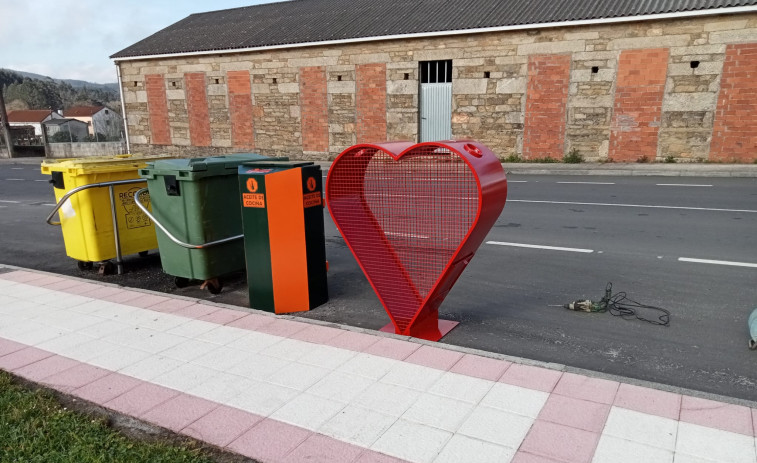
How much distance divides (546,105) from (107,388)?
59.6 ft

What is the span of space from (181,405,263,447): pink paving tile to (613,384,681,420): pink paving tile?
2.33 metres

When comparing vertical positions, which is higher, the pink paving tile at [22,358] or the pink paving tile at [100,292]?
the pink paving tile at [22,358]

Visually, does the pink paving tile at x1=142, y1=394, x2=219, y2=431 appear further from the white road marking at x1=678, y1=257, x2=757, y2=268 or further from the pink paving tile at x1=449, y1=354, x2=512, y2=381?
the white road marking at x1=678, y1=257, x2=757, y2=268

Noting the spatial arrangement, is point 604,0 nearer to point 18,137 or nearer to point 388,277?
point 388,277

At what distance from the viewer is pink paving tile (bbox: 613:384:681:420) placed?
323 cm

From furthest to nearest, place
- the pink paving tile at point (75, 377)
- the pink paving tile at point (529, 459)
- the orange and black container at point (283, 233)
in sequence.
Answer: the orange and black container at point (283, 233) < the pink paving tile at point (75, 377) < the pink paving tile at point (529, 459)

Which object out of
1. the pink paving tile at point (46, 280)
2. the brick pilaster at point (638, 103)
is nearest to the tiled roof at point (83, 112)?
the brick pilaster at point (638, 103)

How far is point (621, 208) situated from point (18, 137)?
1648 inches

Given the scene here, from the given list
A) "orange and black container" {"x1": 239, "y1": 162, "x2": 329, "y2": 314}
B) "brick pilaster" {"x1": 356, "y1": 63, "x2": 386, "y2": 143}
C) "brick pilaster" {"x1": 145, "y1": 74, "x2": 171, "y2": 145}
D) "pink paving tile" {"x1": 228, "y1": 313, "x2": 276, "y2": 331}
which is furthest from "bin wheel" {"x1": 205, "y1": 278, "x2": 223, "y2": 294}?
"brick pilaster" {"x1": 145, "y1": 74, "x2": 171, "y2": 145}

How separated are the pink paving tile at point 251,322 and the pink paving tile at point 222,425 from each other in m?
1.42

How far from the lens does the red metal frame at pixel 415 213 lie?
398 centimetres

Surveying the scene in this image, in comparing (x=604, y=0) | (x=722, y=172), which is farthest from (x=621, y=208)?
(x=604, y=0)

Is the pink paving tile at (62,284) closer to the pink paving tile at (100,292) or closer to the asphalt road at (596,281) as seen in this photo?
the pink paving tile at (100,292)

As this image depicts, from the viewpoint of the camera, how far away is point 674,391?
347 cm
